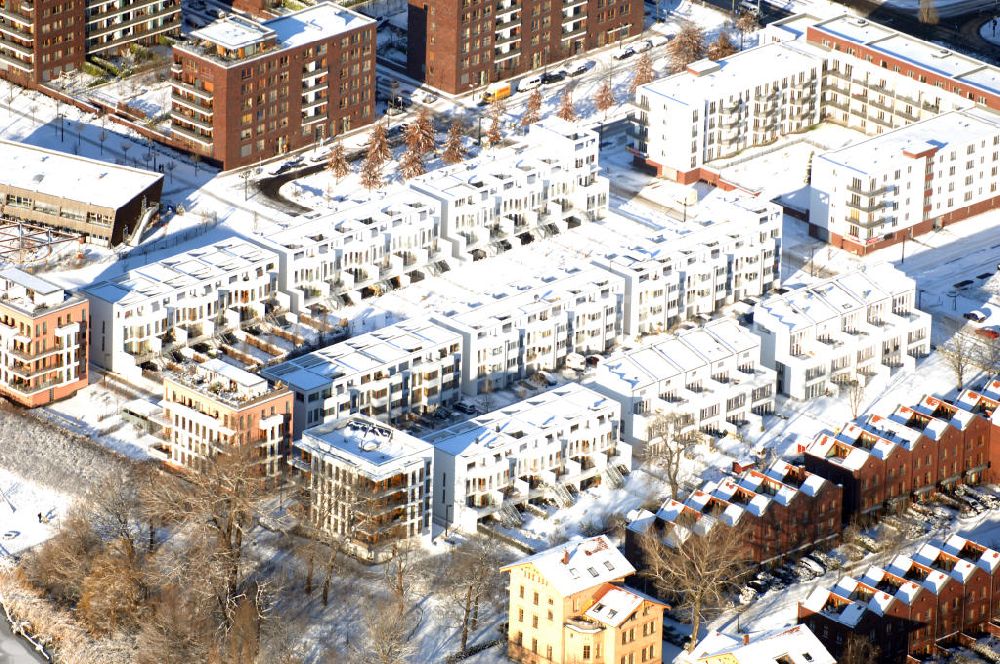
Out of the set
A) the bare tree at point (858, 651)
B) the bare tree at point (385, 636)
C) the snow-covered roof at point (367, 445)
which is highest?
the snow-covered roof at point (367, 445)

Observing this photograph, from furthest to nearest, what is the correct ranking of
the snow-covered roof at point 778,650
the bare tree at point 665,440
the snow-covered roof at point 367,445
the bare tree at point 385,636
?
the bare tree at point 665,440 → the snow-covered roof at point 367,445 → the bare tree at point 385,636 → the snow-covered roof at point 778,650

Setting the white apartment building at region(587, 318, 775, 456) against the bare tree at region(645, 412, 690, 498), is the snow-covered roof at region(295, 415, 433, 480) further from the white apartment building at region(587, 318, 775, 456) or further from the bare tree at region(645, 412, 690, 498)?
the bare tree at region(645, 412, 690, 498)

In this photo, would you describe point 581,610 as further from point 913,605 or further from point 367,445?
point 367,445

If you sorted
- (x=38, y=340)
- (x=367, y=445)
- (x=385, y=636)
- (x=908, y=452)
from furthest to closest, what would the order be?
(x=38, y=340)
(x=908, y=452)
(x=367, y=445)
(x=385, y=636)

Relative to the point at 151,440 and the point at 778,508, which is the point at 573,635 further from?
the point at 151,440

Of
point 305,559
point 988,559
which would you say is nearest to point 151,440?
point 305,559

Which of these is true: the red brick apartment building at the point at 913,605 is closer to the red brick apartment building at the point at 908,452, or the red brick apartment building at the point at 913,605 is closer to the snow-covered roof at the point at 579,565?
the red brick apartment building at the point at 908,452

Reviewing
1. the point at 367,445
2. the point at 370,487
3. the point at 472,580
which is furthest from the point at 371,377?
the point at 472,580

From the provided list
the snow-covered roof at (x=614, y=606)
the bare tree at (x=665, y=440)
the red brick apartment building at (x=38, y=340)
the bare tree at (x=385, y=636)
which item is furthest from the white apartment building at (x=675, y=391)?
the red brick apartment building at (x=38, y=340)
